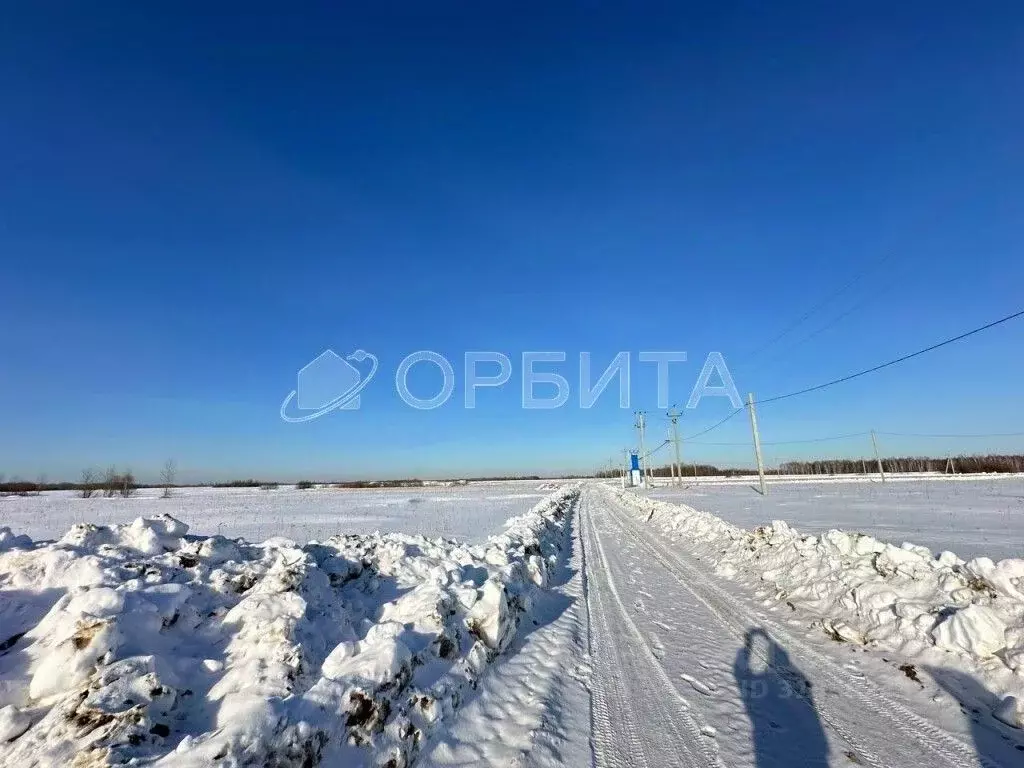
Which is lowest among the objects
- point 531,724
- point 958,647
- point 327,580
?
point 531,724

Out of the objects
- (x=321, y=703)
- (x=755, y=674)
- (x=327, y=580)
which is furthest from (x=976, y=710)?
(x=327, y=580)

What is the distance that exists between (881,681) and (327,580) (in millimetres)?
6179

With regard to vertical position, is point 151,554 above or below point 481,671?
above

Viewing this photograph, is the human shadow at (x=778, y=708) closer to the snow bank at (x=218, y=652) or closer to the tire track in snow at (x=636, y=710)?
the tire track in snow at (x=636, y=710)

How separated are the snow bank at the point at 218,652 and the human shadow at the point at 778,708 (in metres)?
2.58

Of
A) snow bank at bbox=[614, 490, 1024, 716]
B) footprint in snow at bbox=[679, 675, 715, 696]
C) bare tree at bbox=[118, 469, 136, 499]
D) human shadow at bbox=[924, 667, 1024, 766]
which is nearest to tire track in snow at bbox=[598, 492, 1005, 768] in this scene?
human shadow at bbox=[924, 667, 1024, 766]

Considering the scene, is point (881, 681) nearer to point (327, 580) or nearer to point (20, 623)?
point (327, 580)

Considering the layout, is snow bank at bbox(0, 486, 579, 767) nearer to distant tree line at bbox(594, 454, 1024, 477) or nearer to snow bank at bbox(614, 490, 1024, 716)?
snow bank at bbox(614, 490, 1024, 716)

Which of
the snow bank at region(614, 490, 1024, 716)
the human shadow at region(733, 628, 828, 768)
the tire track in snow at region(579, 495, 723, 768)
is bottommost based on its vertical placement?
the tire track in snow at region(579, 495, 723, 768)

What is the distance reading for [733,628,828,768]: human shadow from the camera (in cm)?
357

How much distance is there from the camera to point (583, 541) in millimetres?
16453

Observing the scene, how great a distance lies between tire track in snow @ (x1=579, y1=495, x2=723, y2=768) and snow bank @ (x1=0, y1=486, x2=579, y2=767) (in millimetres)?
1246

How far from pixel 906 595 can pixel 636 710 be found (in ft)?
14.4

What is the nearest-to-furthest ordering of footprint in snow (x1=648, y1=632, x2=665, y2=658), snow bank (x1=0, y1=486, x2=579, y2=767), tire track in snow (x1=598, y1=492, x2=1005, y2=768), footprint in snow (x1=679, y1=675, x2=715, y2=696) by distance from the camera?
snow bank (x1=0, y1=486, x2=579, y2=767) → tire track in snow (x1=598, y1=492, x2=1005, y2=768) → footprint in snow (x1=679, y1=675, x2=715, y2=696) → footprint in snow (x1=648, y1=632, x2=665, y2=658)
